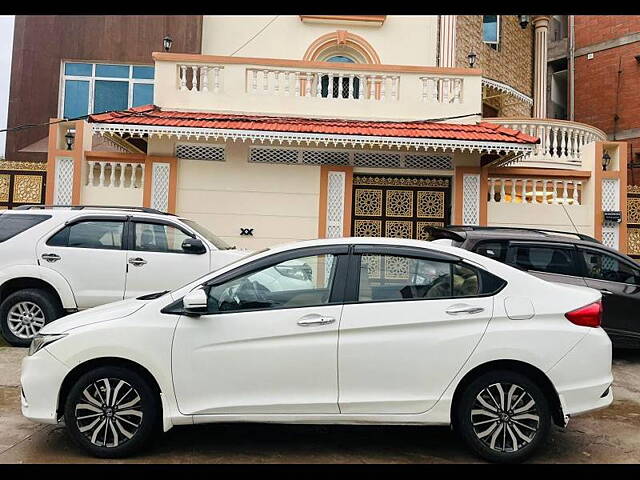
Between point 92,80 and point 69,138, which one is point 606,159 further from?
point 92,80

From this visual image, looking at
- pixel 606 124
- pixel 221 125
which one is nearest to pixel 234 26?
pixel 221 125

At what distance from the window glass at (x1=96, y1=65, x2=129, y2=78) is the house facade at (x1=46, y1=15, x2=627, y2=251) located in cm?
424

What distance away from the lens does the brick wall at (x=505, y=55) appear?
14.3 metres

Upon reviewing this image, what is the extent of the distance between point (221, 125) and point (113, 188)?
2.36 meters

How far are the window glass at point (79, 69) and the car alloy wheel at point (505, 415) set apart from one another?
13644 millimetres

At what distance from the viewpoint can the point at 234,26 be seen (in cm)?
1373

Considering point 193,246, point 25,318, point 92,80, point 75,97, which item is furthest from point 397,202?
point 75,97

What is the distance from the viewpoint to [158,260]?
6684 mm

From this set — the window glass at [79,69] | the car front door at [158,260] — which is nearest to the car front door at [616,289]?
the car front door at [158,260]

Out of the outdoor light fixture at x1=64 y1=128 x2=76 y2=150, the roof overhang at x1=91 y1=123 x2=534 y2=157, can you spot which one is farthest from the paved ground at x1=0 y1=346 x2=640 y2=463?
the outdoor light fixture at x1=64 y1=128 x2=76 y2=150

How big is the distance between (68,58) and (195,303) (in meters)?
12.7

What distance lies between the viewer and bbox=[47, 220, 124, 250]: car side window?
6.64 meters

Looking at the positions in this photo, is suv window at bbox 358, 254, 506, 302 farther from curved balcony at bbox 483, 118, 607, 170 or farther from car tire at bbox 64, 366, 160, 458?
curved balcony at bbox 483, 118, 607, 170
